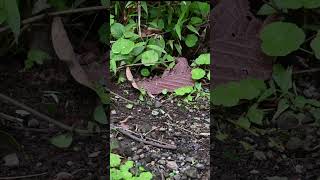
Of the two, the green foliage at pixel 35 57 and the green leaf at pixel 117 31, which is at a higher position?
the green leaf at pixel 117 31

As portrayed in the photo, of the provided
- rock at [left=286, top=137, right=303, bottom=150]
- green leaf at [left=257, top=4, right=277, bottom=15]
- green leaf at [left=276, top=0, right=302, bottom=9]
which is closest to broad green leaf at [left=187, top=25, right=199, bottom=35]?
green leaf at [left=257, top=4, right=277, bottom=15]

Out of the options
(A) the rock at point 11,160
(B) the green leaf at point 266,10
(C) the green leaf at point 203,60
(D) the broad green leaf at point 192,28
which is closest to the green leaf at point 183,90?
(C) the green leaf at point 203,60

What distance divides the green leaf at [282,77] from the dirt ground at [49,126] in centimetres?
53

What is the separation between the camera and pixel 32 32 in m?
2.08

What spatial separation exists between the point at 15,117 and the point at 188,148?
47 cm

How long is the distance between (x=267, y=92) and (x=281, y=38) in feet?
0.52

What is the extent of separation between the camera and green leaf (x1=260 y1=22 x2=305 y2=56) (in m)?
1.95

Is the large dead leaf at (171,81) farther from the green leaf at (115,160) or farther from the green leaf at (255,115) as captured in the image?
the green leaf at (115,160)

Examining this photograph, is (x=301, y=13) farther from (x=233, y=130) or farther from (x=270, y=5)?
(x=233, y=130)

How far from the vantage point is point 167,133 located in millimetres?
1924

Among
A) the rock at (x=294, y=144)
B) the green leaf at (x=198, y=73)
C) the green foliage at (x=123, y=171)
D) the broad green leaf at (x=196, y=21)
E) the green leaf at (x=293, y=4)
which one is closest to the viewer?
the green foliage at (x=123, y=171)

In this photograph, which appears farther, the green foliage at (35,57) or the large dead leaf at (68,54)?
the green foliage at (35,57)

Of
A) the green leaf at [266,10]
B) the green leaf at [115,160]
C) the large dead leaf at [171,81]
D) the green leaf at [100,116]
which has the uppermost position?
the green leaf at [266,10]

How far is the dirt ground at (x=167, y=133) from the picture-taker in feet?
5.83
